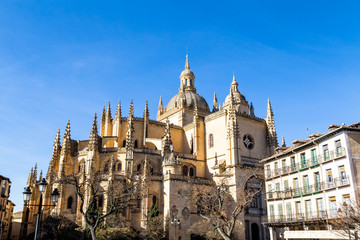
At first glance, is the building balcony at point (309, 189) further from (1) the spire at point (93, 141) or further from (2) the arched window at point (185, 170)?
(1) the spire at point (93, 141)

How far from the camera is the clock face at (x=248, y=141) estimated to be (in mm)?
45700

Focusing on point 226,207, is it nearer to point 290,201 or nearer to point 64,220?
point 290,201

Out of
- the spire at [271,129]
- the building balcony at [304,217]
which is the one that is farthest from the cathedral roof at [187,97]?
the building balcony at [304,217]

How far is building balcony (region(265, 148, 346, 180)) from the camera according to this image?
25203 millimetres

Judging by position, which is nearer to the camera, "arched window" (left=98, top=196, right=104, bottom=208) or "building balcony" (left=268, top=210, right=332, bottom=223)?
"building balcony" (left=268, top=210, right=332, bottom=223)

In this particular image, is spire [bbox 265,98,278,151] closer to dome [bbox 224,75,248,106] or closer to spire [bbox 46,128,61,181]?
dome [bbox 224,75,248,106]

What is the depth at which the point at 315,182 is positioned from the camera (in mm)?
26969

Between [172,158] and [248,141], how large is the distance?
11784mm

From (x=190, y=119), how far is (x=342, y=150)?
31900 millimetres

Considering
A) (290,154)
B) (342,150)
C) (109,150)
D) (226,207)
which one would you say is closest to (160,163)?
(109,150)

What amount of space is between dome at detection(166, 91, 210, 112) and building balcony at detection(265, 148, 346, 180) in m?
25.7

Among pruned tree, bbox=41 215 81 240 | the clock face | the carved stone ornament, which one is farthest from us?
the clock face

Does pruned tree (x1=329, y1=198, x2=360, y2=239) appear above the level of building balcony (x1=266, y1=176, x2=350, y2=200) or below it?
below

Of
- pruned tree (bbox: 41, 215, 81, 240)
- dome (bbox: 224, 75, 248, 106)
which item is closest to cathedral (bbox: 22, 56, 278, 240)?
pruned tree (bbox: 41, 215, 81, 240)
